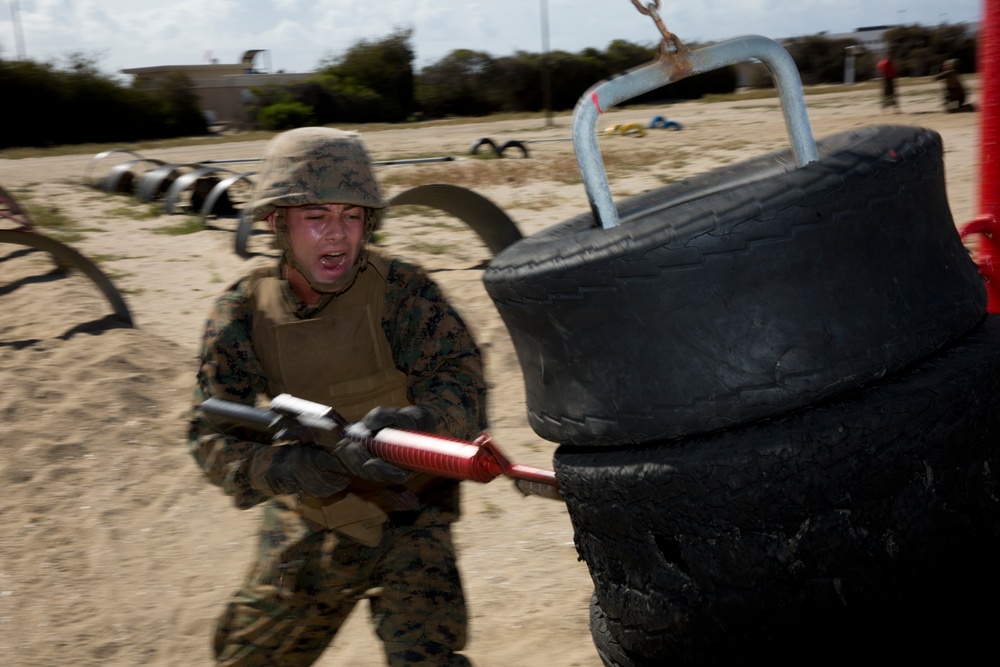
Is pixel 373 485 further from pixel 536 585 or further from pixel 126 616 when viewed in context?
pixel 126 616

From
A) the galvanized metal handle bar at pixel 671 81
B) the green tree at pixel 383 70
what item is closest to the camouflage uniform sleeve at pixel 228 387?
the galvanized metal handle bar at pixel 671 81

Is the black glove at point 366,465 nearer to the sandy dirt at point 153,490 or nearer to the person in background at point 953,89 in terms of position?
the sandy dirt at point 153,490

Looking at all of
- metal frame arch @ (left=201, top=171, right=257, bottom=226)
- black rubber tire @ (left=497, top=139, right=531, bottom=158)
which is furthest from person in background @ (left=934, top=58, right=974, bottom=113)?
metal frame arch @ (left=201, top=171, right=257, bottom=226)

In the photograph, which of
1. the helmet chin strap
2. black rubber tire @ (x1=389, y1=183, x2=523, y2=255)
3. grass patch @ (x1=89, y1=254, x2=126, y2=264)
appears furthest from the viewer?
grass patch @ (x1=89, y1=254, x2=126, y2=264)

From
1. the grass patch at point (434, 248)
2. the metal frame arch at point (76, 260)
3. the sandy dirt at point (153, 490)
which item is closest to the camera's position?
the sandy dirt at point (153, 490)

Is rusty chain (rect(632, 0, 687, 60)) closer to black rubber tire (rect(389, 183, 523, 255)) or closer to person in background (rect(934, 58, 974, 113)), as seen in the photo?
black rubber tire (rect(389, 183, 523, 255))

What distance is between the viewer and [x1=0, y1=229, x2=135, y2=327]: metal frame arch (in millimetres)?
7312

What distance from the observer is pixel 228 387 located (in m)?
2.63

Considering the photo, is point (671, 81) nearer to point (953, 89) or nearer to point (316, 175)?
point (316, 175)

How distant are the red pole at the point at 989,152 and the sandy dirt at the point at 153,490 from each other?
182 cm

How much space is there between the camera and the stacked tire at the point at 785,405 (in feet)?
5.39

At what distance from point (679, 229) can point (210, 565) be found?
3.38 m

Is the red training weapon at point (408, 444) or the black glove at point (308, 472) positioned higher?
the red training weapon at point (408, 444)

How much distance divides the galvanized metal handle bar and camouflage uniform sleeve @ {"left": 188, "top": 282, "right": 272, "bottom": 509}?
3.66 ft
